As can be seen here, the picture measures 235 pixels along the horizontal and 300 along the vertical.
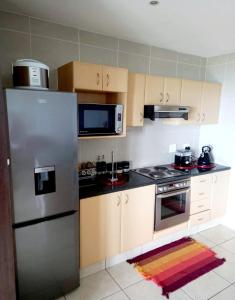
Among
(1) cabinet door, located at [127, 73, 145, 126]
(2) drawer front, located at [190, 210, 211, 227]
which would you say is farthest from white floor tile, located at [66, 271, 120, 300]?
(1) cabinet door, located at [127, 73, 145, 126]

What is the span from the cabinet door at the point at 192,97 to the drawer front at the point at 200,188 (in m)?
0.76

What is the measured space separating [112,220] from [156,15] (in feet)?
6.15

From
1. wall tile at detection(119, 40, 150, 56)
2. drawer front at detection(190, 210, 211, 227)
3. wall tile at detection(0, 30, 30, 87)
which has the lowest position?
drawer front at detection(190, 210, 211, 227)

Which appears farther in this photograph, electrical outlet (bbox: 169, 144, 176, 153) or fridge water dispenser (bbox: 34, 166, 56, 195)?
electrical outlet (bbox: 169, 144, 176, 153)

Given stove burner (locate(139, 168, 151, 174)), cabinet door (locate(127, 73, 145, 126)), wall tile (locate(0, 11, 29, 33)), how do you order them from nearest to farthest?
wall tile (locate(0, 11, 29, 33)), cabinet door (locate(127, 73, 145, 126)), stove burner (locate(139, 168, 151, 174))

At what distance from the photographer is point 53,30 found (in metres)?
2.07

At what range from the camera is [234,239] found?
2.80 m

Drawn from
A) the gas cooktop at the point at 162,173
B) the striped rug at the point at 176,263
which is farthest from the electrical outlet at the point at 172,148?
the striped rug at the point at 176,263

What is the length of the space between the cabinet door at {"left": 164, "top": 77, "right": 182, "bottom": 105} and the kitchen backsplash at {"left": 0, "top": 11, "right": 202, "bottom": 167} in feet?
1.00

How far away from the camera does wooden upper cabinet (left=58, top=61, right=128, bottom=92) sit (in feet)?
6.26

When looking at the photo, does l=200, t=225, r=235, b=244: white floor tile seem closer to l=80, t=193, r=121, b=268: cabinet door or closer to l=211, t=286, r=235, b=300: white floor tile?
l=211, t=286, r=235, b=300: white floor tile

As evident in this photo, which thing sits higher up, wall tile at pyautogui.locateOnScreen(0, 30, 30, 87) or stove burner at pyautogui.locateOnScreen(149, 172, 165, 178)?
wall tile at pyautogui.locateOnScreen(0, 30, 30, 87)

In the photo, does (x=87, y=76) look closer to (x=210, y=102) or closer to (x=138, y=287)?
(x=210, y=102)

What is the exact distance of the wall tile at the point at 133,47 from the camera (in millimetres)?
2477
